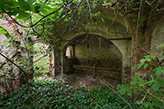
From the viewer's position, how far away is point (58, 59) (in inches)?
250

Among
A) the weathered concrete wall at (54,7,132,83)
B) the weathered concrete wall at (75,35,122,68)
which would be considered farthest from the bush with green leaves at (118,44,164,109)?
the weathered concrete wall at (75,35,122,68)

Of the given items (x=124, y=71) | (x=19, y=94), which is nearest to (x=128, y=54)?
(x=124, y=71)

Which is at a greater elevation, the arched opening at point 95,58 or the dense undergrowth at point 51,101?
the arched opening at point 95,58

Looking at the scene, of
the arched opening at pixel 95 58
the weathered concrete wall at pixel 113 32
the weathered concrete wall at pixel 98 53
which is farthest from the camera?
the weathered concrete wall at pixel 98 53

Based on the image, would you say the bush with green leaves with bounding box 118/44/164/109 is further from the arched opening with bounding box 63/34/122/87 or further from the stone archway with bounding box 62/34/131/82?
the arched opening with bounding box 63/34/122/87

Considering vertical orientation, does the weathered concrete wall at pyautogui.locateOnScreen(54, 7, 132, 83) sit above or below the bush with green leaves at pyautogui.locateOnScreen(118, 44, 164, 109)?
above

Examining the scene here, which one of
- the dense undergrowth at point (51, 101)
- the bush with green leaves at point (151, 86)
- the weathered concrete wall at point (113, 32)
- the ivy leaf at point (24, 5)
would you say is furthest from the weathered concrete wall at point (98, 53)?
the ivy leaf at point (24, 5)

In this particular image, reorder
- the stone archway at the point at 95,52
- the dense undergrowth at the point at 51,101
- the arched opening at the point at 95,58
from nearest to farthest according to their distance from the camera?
the dense undergrowth at the point at 51,101
the stone archway at the point at 95,52
the arched opening at the point at 95,58

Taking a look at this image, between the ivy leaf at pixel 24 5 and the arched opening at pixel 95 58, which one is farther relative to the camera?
the arched opening at pixel 95 58

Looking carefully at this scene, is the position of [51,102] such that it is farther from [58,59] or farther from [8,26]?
[8,26]

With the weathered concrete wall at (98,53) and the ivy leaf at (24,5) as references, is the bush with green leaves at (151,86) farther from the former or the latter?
the weathered concrete wall at (98,53)

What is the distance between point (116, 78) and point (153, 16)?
4.57m

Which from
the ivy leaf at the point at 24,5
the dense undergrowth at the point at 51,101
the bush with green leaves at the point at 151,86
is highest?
the ivy leaf at the point at 24,5

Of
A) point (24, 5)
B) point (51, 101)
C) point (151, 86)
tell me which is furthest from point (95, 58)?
point (24, 5)
